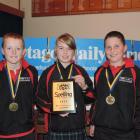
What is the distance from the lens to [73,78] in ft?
7.17

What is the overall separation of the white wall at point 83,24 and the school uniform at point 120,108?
213cm

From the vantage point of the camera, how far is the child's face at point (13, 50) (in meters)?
2.12

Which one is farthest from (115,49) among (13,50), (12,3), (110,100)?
(12,3)

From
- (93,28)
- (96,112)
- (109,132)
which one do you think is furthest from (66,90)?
(93,28)

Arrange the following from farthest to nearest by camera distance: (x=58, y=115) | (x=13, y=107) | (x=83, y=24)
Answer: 1. (x=83, y=24)
2. (x=58, y=115)
3. (x=13, y=107)

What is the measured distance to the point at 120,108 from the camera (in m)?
2.09

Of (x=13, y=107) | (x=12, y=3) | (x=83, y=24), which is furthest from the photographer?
(x=12, y=3)

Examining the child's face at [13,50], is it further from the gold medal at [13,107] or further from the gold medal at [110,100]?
the gold medal at [110,100]

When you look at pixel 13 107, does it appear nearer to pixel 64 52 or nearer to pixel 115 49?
pixel 64 52

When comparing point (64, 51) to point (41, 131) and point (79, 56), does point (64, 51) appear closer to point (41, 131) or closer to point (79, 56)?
point (79, 56)

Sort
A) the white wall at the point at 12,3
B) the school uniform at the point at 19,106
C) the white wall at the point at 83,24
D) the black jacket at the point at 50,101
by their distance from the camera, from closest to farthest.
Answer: the school uniform at the point at 19,106
the black jacket at the point at 50,101
the white wall at the point at 83,24
the white wall at the point at 12,3

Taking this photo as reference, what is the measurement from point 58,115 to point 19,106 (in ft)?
1.01

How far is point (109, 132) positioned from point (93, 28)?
2.56m

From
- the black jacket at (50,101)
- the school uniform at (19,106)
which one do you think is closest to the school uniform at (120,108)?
the black jacket at (50,101)
